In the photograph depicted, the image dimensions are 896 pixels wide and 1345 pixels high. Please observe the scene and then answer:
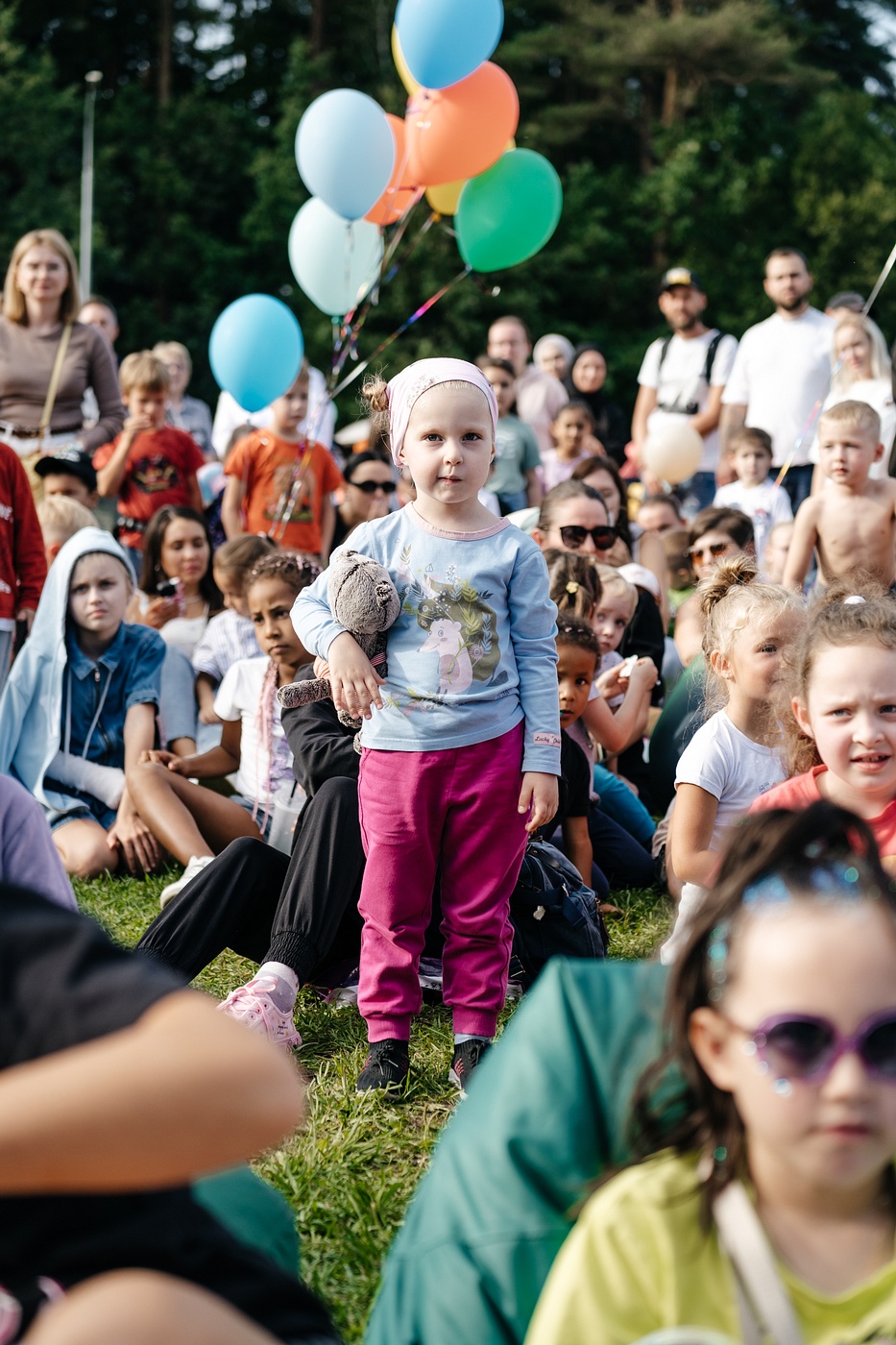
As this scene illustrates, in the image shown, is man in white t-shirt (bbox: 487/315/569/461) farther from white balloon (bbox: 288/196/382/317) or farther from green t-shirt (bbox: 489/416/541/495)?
white balloon (bbox: 288/196/382/317)

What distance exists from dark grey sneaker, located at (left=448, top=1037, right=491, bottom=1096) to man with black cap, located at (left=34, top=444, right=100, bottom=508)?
163 inches

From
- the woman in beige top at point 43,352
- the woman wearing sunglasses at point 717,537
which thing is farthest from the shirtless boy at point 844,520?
the woman in beige top at point 43,352

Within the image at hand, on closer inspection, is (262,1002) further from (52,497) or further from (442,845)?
(52,497)

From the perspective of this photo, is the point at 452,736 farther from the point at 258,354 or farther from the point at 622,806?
the point at 258,354

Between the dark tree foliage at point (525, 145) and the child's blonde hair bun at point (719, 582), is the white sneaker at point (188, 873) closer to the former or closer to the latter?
the child's blonde hair bun at point (719, 582)

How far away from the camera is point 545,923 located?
3.67 metres

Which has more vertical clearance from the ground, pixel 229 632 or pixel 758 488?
pixel 758 488

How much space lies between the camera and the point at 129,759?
17.0 feet

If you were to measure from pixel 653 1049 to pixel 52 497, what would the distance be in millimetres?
5140

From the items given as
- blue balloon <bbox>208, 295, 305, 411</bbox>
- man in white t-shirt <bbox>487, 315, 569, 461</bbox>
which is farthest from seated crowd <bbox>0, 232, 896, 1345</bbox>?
man in white t-shirt <bbox>487, 315, 569, 461</bbox>

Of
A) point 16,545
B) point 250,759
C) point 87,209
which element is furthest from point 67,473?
point 87,209

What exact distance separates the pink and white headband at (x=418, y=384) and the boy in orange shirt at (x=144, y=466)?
4203 mm

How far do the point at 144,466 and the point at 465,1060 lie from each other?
489 cm

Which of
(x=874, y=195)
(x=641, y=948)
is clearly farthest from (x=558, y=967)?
(x=874, y=195)
